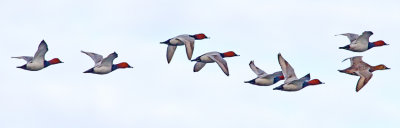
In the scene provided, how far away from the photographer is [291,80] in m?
62.5

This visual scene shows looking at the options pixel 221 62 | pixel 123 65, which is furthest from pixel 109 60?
pixel 221 62

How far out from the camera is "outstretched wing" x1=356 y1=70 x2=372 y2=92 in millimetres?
60778

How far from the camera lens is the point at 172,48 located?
232ft

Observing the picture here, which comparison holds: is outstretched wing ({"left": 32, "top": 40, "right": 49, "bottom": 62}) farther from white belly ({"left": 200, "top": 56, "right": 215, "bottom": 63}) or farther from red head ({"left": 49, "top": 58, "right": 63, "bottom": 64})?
white belly ({"left": 200, "top": 56, "right": 215, "bottom": 63})

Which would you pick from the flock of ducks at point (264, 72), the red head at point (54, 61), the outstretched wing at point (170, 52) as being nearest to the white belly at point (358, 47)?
the flock of ducks at point (264, 72)

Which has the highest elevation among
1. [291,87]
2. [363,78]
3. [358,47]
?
[358,47]

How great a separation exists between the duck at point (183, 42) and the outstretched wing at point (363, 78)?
10.4 m

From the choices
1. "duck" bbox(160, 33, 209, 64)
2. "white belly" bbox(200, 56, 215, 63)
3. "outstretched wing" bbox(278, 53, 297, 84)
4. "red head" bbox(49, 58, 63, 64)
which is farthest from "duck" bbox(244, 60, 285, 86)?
"red head" bbox(49, 58, 63, 64)

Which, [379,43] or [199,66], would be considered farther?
Answer: [199,66]

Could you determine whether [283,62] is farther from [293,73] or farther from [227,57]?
[227,57]

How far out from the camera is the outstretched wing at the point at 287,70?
6316cm

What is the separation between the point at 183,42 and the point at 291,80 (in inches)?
314

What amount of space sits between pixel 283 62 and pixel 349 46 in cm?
470

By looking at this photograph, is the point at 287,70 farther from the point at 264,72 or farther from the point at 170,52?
the point at 170,52
